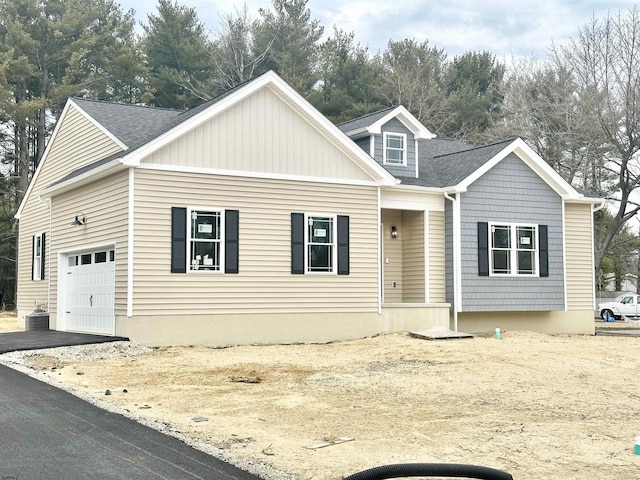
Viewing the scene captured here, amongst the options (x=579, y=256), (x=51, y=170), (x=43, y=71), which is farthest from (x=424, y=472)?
(x=43, y=71)

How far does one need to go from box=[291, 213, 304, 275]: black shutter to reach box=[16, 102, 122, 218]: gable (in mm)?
4386

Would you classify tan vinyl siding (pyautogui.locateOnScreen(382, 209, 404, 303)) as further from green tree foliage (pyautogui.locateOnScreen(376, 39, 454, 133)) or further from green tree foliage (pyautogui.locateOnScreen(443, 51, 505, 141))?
green tree foliage (pyautogui.locateOnScreen(443, 51, 505, 141))

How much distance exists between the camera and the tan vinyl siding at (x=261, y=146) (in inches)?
635

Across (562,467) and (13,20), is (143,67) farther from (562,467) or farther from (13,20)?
(562,467)

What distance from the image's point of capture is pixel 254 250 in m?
16.7

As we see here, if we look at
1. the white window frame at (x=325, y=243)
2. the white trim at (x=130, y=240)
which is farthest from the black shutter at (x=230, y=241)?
the white trim at (x=130, y=240)

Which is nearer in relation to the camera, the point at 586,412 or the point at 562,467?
the point at 562,467

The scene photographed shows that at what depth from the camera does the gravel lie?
20.4 ft

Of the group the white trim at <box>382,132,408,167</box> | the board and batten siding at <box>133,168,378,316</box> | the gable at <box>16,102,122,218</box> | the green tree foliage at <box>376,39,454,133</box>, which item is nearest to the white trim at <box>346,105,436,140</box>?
the white trim at <box>382,132,408,167</box>

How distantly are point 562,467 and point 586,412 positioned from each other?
2740 millimetres

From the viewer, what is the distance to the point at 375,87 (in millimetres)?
41594

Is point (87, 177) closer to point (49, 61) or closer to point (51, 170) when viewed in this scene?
point (51, 170)

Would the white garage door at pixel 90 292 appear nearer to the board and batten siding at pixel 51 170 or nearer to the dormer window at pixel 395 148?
the board and batten siding at pixel 51 170

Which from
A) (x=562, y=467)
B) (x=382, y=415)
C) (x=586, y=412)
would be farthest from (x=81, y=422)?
(x=586, y=412)
